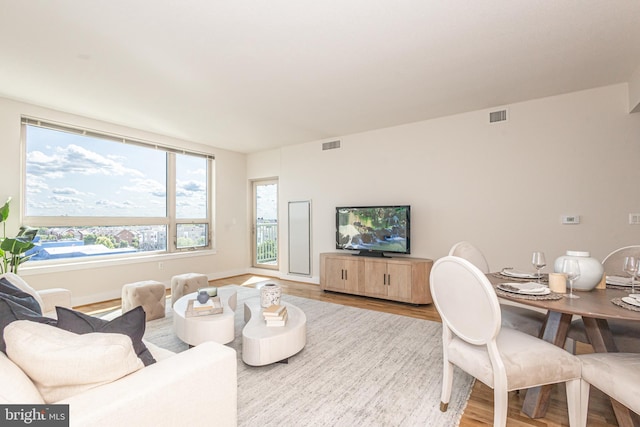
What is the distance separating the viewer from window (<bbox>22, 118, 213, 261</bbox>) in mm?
3961

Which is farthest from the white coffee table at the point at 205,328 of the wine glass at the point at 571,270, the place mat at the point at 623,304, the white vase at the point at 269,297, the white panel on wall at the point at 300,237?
the white panel on wall at the point at 300,237

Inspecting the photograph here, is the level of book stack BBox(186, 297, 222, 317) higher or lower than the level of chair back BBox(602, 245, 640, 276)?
lower

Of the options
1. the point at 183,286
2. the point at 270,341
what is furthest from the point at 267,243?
the point at 270,341

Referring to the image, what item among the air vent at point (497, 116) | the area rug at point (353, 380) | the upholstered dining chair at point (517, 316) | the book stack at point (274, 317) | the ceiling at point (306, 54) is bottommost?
the area rug at point (353, 380)

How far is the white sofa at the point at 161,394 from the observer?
0.91 meters

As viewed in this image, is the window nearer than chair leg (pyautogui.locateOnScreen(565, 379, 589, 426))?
No

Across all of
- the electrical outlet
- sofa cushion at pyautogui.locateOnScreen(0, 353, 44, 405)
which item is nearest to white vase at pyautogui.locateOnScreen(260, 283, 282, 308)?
sofa cushion at pyautogui.locateOnScreen(0, 353, 44, 405)

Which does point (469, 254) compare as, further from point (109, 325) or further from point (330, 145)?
point (330, 145)

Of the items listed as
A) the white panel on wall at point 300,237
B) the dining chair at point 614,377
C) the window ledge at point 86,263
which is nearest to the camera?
the dining chair at point 614,377

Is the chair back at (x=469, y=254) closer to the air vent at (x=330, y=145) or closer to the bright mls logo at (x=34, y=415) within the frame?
the bright mls logo at (x=34, y=415)

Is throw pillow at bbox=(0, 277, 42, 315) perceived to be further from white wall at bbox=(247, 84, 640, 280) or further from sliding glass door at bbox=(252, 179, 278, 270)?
sliding glass door at bbox=(252, 179, 278, 270)

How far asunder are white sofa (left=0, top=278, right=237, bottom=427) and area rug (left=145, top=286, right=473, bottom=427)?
695 millimetres

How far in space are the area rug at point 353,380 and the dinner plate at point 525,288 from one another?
79 cm

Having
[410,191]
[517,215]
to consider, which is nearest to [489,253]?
[517,215]
